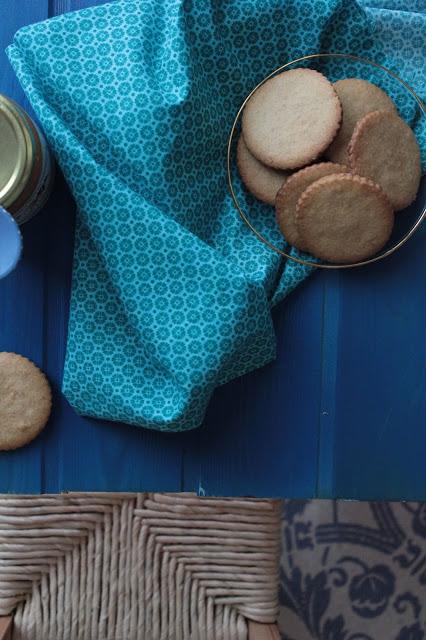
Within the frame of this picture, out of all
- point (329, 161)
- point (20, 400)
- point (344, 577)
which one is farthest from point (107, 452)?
point (344, 577)

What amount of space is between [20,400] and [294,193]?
0.34 m

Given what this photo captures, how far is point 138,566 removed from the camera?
3.26 ft

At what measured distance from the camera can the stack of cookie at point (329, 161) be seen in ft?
2.63

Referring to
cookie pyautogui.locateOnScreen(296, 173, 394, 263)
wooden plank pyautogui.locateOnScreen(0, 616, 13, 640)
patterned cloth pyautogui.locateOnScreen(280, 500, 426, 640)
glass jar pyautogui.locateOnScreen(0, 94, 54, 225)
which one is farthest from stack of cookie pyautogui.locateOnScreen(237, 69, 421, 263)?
patterned cloth pyautogui.locateOnScreen(280, 500, 426, 640)

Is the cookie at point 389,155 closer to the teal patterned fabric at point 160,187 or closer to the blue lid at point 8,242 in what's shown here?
the teal patterned fabric at point 160,187

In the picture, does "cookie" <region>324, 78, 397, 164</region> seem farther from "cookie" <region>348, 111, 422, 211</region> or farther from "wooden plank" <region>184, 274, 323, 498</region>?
"wooden plank" <region>184, 274, 323, 498</region>

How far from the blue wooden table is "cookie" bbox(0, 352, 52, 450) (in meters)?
0.02

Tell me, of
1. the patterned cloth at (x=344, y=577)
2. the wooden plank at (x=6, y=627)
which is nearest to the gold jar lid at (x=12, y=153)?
the wooden plank at (x=6, y=627)

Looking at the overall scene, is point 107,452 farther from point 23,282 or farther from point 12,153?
point 12,153

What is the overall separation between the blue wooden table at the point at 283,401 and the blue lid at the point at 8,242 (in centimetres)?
15

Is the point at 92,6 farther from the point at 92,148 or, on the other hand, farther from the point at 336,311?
the point at 336,311

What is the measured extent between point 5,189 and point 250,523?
485 mm

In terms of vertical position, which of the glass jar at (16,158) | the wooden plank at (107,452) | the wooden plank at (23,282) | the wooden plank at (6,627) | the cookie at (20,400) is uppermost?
the glass jar at (16,158)

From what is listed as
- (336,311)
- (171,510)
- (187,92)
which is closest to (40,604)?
(171,510)
